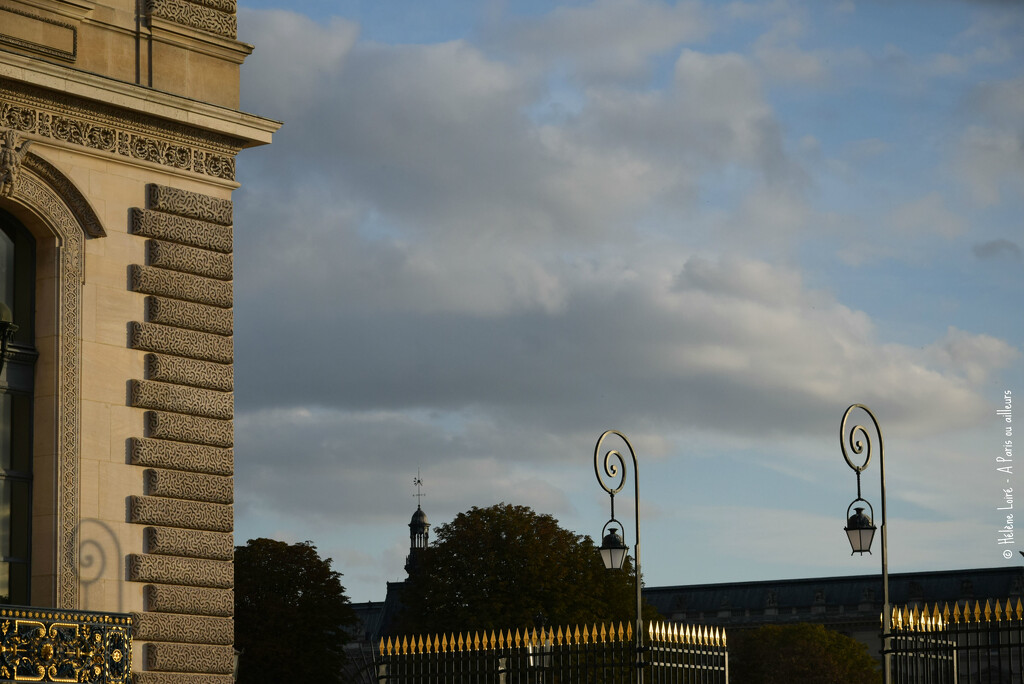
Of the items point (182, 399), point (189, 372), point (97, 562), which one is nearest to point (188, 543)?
point (97, 562)

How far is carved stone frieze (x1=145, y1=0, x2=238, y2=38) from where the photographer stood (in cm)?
1964

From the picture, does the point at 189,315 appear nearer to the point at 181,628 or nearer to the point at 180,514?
the point at 180,514

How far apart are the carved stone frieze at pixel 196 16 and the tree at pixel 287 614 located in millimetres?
43635

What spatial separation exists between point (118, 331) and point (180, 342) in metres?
0.78

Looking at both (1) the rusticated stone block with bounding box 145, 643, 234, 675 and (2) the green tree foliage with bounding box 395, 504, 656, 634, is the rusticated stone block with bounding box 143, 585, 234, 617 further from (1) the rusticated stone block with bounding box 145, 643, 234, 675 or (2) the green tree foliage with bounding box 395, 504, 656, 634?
(2) the green tree foliage with bounding box 395, 504, 656, 634

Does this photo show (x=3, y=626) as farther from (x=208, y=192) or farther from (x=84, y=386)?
(x=208, y=192)

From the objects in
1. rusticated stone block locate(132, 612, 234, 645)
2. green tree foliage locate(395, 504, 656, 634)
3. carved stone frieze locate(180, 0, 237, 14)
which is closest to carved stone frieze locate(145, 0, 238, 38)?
carved stone frieze locate(180, 0, 237, 14)

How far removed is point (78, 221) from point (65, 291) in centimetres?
85

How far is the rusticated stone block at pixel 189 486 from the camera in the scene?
18.7m

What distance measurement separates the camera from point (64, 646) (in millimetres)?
16516

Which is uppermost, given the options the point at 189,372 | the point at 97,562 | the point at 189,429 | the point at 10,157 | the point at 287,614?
the point at 10,157

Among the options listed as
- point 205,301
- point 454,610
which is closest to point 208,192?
point 205,301

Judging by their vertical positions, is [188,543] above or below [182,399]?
below

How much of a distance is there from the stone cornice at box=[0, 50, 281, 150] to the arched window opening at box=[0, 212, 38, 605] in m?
1.63
